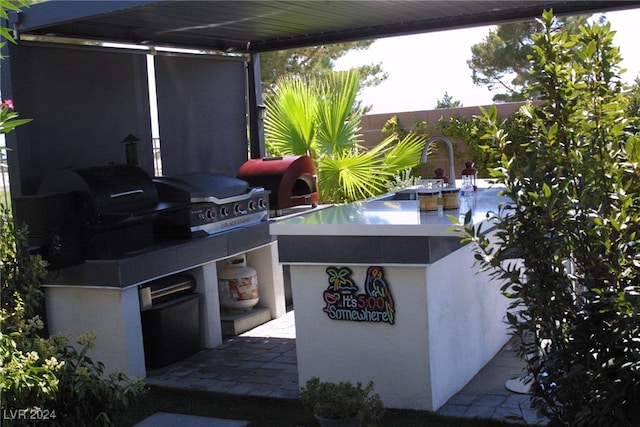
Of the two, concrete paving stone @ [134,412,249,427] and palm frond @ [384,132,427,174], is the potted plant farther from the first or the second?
palm frond @ [384,132,427,174]

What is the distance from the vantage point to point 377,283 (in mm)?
4652

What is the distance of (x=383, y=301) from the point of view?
466cm

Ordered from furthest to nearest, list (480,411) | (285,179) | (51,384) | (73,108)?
(285,179) < (73,108) < (480,411) < (51,384)

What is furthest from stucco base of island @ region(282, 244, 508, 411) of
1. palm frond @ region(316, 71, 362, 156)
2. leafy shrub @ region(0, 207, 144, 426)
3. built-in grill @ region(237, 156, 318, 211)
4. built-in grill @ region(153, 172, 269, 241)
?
palm frond @ region(316, 71, 362, 156)

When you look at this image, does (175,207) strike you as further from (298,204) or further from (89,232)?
(298,204)

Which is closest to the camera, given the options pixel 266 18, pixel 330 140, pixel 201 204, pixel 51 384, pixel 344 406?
pixel 51 384

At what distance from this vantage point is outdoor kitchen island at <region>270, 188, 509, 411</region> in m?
4.54

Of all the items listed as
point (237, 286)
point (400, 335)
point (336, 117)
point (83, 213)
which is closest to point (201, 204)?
point (237, 286)

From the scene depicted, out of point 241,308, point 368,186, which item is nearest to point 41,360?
point 241,308

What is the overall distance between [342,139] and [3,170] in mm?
4658

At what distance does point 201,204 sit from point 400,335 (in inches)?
97.2

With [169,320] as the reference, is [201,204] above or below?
above

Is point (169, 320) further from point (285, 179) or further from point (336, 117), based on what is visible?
point (336, 117)

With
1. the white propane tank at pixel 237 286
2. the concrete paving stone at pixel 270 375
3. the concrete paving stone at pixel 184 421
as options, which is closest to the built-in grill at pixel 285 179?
the white propane tank at pixel 237 286
